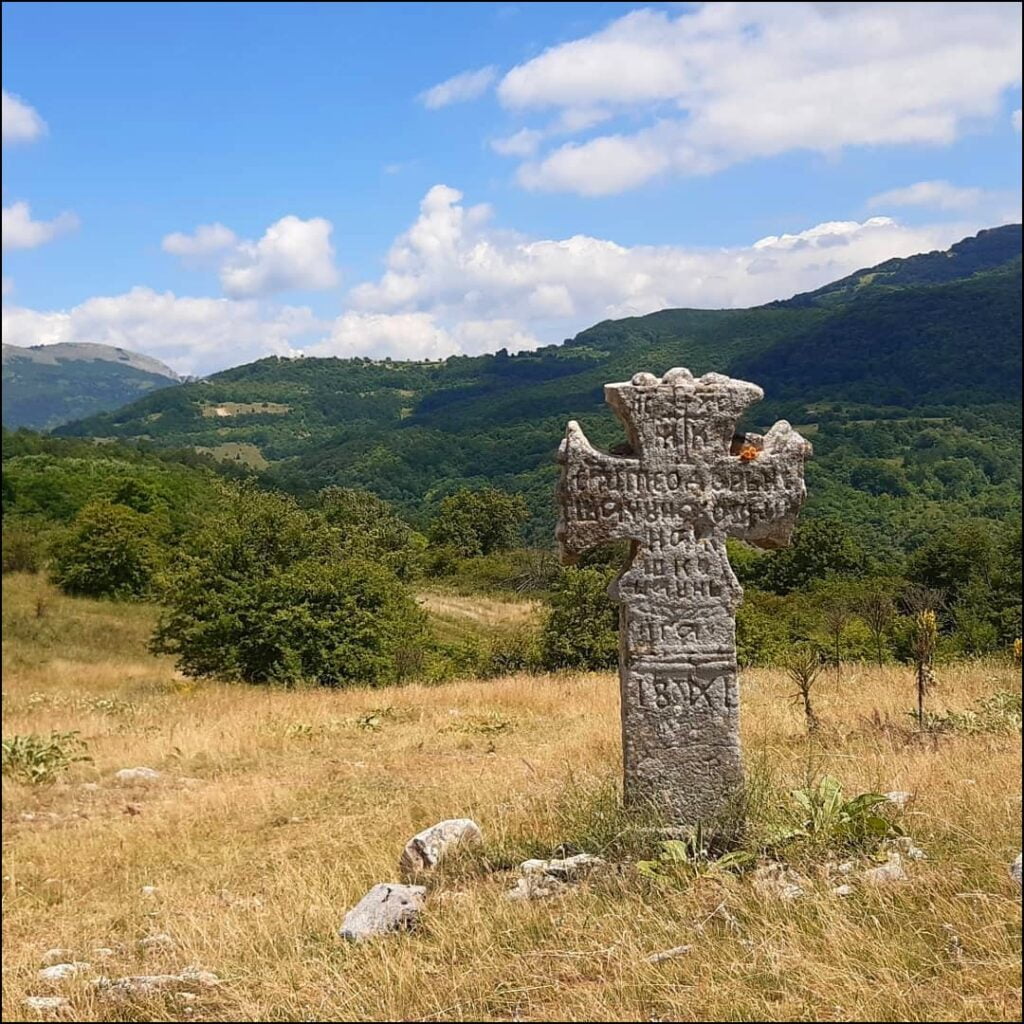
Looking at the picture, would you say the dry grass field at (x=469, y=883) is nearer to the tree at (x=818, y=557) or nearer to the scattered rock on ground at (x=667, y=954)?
the scattered rock on ground at (x=667, y=954)

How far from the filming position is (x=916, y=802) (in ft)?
17.5

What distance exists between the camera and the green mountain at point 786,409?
161ft

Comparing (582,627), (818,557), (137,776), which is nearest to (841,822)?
(137,776)

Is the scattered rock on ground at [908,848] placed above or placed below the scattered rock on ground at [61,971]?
above

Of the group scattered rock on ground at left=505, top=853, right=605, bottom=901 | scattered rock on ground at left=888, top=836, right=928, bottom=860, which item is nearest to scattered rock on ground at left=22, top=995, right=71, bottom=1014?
scattered rock on ground at left=505, top=853, right=605, bottom=901

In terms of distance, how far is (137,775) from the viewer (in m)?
9.04

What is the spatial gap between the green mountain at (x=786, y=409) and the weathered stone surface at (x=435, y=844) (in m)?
17.4

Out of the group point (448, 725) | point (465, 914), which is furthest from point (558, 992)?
point (448, 725)

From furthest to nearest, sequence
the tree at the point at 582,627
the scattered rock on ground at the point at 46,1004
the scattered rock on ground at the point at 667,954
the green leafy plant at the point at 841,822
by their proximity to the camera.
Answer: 1. the tree at the point at 582,627
2. the green leafy plant at the point at 841,822
3. the scattered rock on ground at the point at 667,954
4. the scattered rock on ground at the point at 46,1004

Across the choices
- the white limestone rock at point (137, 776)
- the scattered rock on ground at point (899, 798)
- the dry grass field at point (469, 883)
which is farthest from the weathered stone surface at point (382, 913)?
the white limestone rock at point (137, 776)

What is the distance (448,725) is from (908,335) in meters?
71.8

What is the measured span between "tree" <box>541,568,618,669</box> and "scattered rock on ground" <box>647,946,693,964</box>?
16.9 metres

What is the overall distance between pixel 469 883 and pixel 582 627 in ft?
53.4

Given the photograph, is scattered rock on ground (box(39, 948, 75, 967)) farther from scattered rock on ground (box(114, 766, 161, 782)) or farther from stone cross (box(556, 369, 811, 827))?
scattered rock on ground (box(114, 766, 161, 782))
